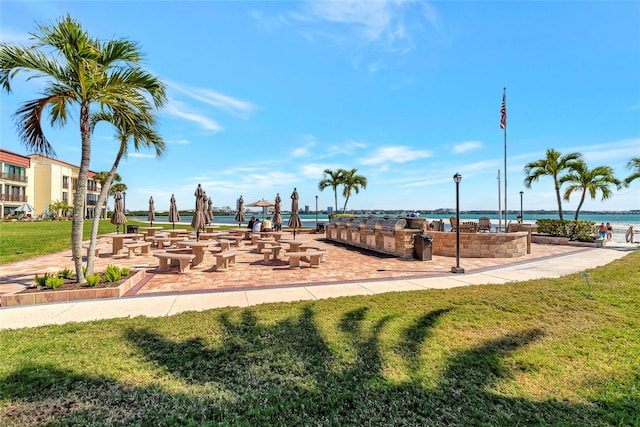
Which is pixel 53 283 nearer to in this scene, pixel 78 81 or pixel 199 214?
pixel 78 81

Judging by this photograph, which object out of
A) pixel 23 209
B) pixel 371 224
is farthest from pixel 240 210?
pixel 23 209

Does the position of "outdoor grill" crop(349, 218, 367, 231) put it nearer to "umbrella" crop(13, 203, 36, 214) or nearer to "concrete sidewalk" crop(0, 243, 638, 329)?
"concrete sidewalk" crop(0, 243, 638, 329)

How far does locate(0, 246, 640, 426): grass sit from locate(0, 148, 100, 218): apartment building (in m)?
46.5

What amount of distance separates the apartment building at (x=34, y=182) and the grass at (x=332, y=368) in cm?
4645

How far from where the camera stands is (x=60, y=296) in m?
5.95

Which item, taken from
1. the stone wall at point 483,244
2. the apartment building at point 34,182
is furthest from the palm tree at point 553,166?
the apartment building at point 34,182

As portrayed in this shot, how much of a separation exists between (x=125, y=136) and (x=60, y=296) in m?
4.04

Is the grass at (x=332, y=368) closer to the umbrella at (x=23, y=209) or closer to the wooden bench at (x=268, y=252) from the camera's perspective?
the wooden bench at (x=268, y=252)

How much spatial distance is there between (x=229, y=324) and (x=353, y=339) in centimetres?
204

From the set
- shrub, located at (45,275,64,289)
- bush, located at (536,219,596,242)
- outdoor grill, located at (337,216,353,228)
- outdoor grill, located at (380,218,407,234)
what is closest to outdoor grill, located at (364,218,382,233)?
outdoor grill, located at (380,218,407,234)

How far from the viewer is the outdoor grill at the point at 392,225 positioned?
12750 millimetres

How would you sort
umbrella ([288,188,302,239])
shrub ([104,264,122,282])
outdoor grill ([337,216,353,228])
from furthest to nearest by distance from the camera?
outdoor grill ([337,216,353,228]) → umbrella ([288,188,302,239]) → shrub ([104,264,122,282])

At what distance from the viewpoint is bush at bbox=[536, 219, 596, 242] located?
17.7 m

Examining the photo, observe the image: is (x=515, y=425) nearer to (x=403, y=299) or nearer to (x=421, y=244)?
(x=403, y=299)
